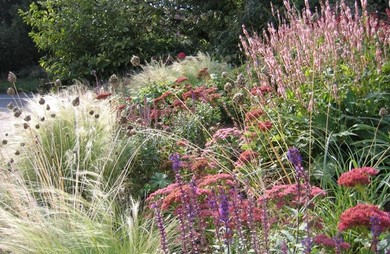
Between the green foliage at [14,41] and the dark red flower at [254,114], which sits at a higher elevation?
the dark red flower at [254,114]

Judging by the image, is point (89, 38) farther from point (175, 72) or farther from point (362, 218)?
point (362, 218)

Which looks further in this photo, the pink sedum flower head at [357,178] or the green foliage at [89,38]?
the green foliage at [89,38]

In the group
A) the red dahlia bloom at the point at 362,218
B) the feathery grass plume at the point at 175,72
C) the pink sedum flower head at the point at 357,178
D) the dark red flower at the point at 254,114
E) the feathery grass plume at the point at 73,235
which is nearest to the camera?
the red dahlia bloom at the point at 362,218

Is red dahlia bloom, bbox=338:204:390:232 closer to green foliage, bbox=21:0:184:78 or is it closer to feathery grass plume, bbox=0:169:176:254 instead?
feathery grass plume, bbox=0:169:176:254

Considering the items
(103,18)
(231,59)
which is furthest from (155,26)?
(231,59)

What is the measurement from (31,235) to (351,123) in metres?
2.29

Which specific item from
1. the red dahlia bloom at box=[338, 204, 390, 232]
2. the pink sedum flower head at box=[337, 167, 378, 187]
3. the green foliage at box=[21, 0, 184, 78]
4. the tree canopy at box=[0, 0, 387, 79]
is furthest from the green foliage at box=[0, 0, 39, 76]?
the red dahlia bloom at box=[338, 204, 390, 232]

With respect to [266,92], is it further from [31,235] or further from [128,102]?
[31,235]

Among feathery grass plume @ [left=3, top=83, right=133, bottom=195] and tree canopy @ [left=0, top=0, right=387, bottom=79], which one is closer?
feathery grass plume @ [left=3, top=83, right=133, bottom=195]

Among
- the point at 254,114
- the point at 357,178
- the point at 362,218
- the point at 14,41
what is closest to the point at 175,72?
the point at 254,114

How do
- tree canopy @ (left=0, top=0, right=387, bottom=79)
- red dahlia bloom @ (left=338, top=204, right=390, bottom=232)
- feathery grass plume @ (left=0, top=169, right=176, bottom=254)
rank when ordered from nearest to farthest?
red dahlia bloom @ (left=338, top=204, right=390, bottom=232), feathery grass plume @ (left=0, top=169, right=176, bottom=254), tree canopy @ (left=0, top=0, right=387, bottom=79)

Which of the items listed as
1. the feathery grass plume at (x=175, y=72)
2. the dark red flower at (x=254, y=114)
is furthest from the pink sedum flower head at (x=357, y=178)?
the feathery grass plume at (x=175, y=72)

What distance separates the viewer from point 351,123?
3.94 m

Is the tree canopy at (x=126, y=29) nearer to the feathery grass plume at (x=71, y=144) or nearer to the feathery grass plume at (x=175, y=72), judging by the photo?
the feathery grass plume at (x=175, y=72)
